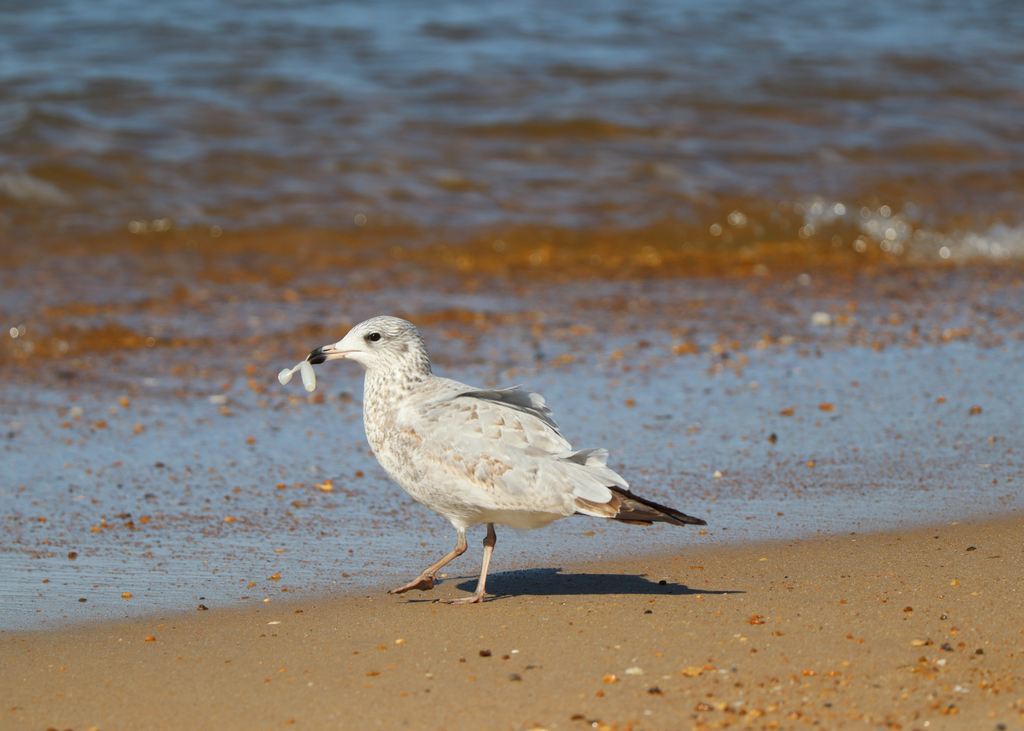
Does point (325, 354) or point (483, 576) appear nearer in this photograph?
point (483, 576)

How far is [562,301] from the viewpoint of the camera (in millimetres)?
8477

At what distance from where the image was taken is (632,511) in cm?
353

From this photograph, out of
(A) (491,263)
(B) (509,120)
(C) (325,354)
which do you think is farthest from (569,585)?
(B) (509,120)

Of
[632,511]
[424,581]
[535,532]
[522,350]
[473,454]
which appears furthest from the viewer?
[522,350]

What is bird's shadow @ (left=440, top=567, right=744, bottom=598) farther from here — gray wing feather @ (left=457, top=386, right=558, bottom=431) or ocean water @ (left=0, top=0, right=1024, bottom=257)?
ocean water @ (left=0, top=0, right=1024, bottom=257)

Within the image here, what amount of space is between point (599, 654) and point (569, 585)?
0.70 meters

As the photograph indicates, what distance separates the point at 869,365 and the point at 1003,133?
7.80m

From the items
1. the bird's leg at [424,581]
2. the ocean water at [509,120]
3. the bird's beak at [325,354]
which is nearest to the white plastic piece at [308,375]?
the bird's beak at [325,354]

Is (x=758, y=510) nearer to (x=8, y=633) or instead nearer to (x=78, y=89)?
(x=8, y=633)

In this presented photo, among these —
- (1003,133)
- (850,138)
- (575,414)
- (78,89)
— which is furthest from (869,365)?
(78,89)

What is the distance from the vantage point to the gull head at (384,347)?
4082 mm

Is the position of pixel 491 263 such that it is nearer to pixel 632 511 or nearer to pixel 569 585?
pixel 569 585

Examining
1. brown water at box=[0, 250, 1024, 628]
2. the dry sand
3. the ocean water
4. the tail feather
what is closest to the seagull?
the tail feather

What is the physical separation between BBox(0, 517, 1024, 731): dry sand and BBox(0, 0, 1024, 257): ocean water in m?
6.82
